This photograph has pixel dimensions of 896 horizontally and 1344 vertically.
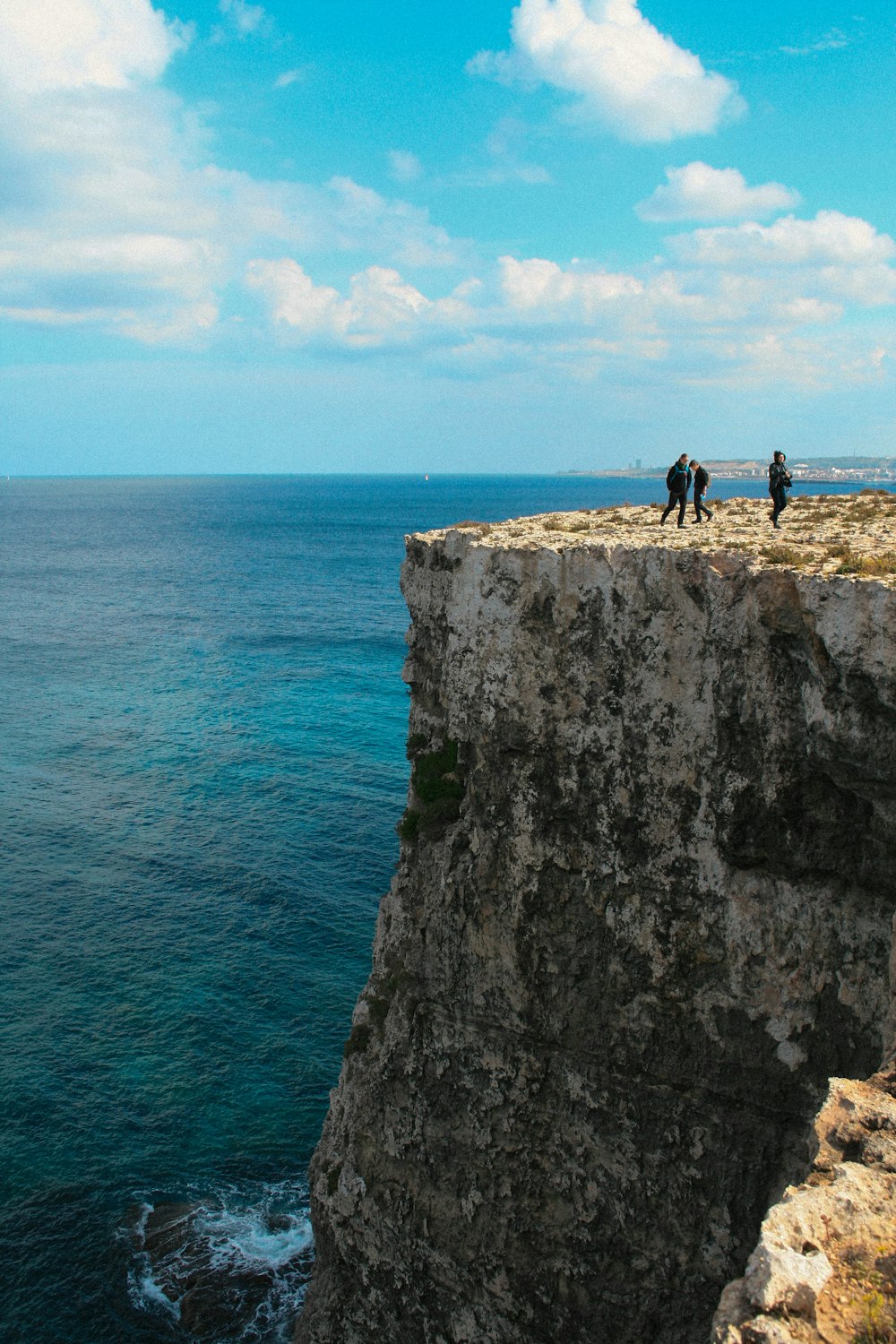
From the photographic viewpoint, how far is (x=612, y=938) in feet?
62.4

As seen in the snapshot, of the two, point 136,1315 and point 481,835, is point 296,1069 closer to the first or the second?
point 136,1315

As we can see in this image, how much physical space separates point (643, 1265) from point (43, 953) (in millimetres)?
28874

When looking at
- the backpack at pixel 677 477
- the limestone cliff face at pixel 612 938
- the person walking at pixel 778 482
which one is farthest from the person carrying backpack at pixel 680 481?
the limestone cliff face at pixel 612 938

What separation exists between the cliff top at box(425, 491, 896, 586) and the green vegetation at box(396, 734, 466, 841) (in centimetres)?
502

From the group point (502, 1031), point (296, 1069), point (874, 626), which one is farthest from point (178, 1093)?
point (874, 626)

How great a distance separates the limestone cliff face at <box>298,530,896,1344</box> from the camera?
1680 cm

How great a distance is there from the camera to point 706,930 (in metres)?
18.0

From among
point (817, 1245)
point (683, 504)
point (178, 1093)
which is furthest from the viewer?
point (178, 1093)

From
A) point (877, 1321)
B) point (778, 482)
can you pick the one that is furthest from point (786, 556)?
point (877, 1321)

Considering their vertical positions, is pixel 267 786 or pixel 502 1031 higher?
pixel 502 1031

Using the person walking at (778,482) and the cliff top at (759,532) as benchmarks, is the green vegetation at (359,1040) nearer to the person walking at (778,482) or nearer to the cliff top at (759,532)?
the cliff top at (759,532)

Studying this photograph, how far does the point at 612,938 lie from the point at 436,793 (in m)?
5.12

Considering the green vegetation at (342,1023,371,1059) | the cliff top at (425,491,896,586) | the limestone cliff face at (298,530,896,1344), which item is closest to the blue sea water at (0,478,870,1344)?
the limestone cliff face at (298,530,896,1344)

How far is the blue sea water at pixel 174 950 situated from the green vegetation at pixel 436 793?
15.9 meters
